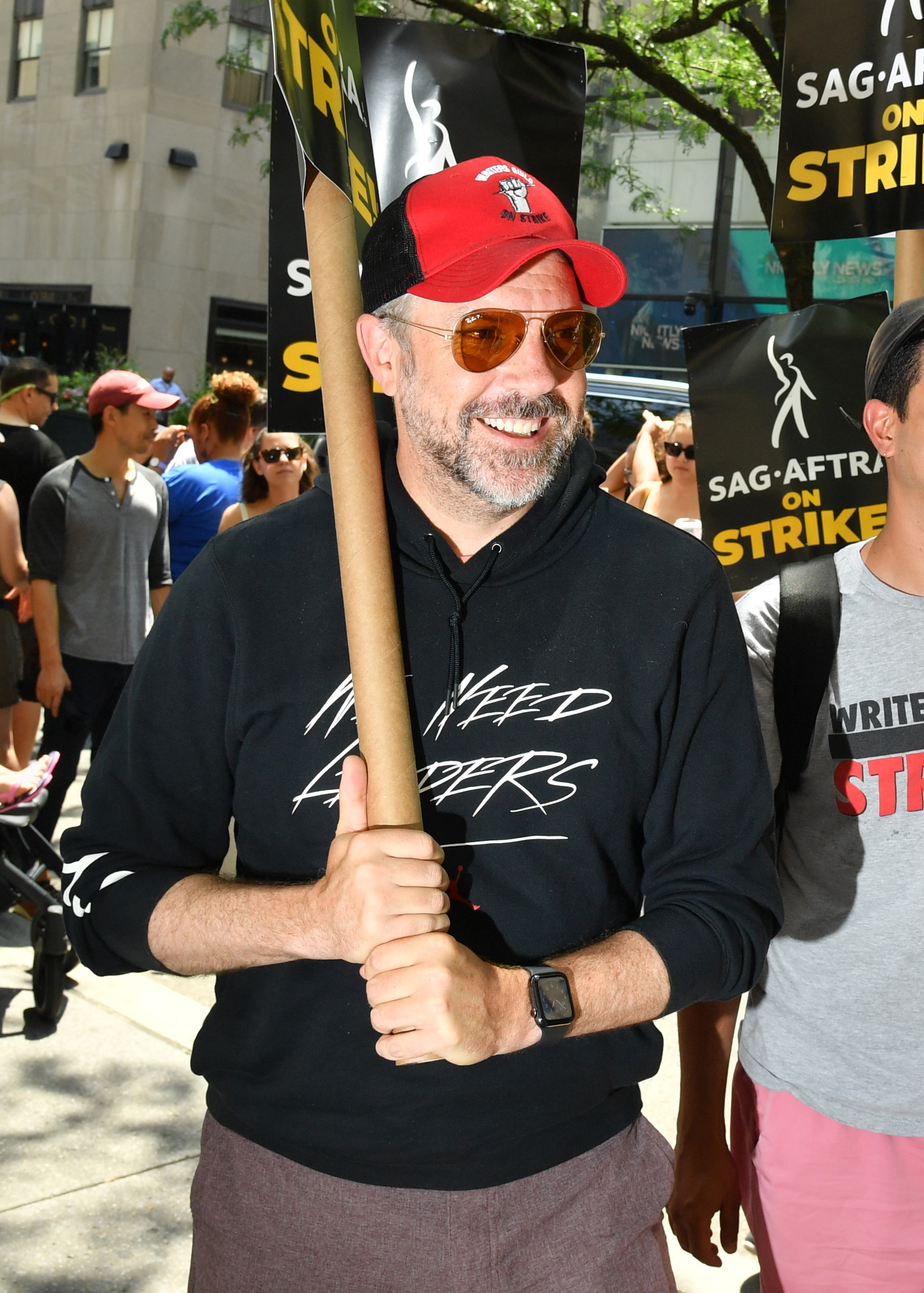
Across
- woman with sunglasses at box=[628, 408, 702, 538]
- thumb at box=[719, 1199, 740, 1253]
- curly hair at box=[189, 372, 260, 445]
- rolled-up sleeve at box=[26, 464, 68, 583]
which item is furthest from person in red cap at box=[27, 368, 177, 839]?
thumb at box=[719, 1199, 740, 1253]

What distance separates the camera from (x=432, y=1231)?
1.75 m

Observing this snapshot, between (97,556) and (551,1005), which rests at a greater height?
(97,556)

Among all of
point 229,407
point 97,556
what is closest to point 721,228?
point 229,407

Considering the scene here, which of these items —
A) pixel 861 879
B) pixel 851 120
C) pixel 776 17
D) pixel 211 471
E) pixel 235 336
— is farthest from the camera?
pixel 235 336

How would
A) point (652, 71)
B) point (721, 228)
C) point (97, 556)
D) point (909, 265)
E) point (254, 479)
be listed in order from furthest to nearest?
point (721, 228) < point (652, 71) < point (254, 479) < point (97, 556) < point (909, 265)

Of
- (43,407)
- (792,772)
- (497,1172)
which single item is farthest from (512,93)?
(43,407)

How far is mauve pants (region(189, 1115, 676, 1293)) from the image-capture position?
5.76ft

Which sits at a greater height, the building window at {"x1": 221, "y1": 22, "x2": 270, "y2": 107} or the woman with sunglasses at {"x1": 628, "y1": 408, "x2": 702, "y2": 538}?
the building window at {"x1": 221, "y1": 22, "x2": 270, "y2": 107}

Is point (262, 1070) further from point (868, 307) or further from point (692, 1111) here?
point (868, 307)

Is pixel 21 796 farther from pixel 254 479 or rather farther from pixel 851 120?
pixel 851 120

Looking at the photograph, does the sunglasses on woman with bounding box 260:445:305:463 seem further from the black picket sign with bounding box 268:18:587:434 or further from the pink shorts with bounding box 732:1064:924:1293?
the pink shorts with bounding box 732:1064:924:1293

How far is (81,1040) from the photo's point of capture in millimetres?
4402

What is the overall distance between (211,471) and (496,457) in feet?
16.4

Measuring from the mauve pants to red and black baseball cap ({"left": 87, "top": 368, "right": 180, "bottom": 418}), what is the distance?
426 cm
